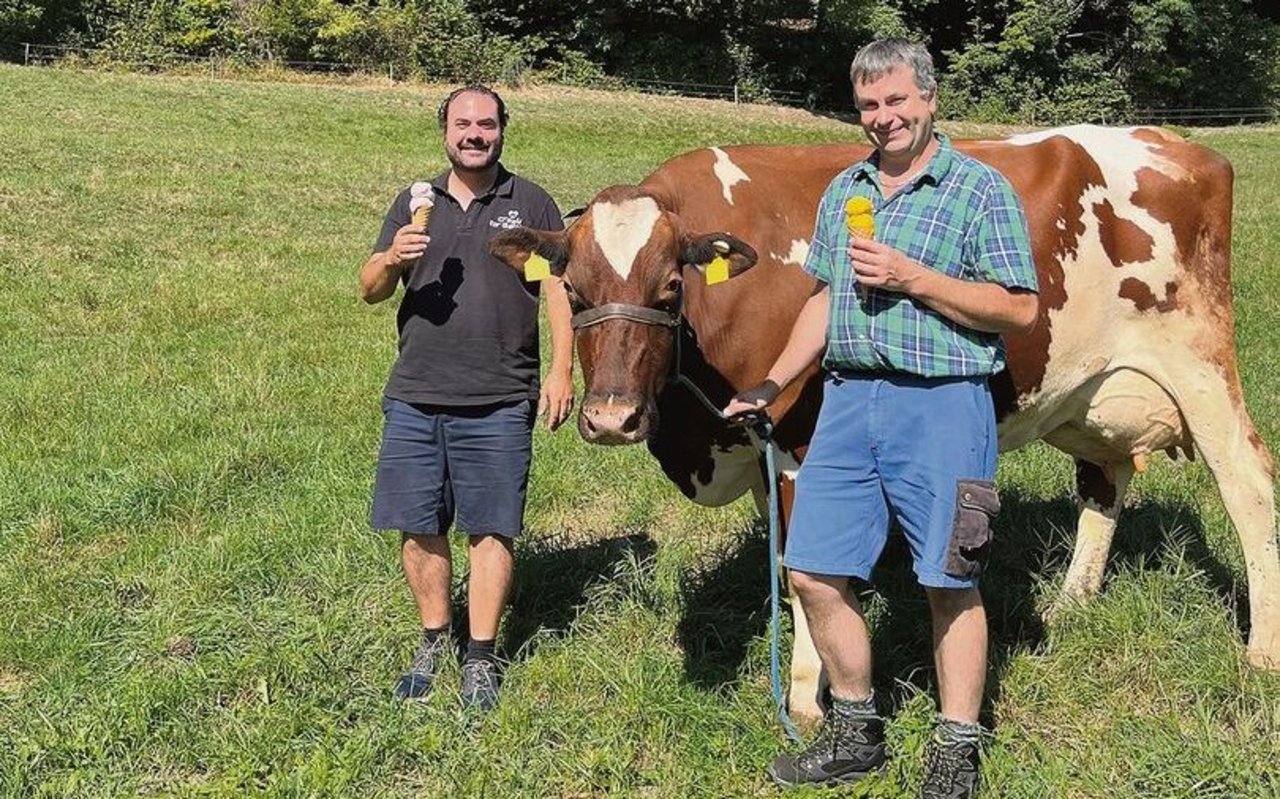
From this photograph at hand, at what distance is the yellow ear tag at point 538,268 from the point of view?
3592 millimetres

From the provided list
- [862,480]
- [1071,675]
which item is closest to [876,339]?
[862,480]

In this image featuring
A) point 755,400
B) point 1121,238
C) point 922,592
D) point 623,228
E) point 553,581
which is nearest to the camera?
point 755,400

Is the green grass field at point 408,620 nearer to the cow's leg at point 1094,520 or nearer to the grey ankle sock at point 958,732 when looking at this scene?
the cow's leg at point 1094,520

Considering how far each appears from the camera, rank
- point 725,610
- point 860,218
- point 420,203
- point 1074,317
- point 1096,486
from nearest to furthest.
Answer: point 860,218 → point 420,203 → point 1074,317 → point 725,610 → point 1096,486

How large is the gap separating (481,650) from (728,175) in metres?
2.01

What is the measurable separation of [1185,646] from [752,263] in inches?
89.3

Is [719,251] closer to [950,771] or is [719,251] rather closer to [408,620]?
[950,771]

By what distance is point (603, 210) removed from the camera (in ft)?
11.7

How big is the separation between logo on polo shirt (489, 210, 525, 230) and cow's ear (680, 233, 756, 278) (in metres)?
0.71

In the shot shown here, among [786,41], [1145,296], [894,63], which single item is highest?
[786,41]

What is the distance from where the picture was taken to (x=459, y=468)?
4.07m

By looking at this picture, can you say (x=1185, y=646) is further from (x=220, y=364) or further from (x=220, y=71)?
(x=220, y=71)

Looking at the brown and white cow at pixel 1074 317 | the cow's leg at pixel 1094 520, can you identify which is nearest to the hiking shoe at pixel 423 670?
the brown and white cow at pixel 1074 317

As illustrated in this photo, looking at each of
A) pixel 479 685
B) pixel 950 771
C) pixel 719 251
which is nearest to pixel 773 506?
pixel 719 251
